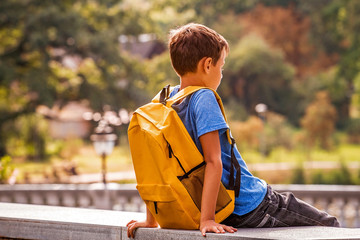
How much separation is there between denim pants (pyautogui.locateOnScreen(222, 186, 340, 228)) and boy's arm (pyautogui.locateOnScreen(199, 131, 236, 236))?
180 millimetres

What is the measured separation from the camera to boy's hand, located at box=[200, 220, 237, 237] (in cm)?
223

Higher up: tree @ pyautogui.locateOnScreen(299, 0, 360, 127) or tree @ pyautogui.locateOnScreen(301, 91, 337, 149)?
tree @ pyautogui.locateOnScreen(299, 0, 360, 127)

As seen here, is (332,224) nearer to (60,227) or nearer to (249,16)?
(60,227)

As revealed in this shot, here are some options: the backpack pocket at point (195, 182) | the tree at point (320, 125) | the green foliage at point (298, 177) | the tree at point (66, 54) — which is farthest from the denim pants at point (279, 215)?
the tree at point (320, 125)

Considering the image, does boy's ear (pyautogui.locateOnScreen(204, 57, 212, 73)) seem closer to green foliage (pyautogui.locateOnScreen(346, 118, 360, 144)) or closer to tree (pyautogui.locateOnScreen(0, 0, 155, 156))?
tree (pyautogui.locateOnScreen(0, 0, 155, 156))

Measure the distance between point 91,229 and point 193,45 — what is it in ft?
2.94

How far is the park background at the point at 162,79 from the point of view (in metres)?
22.7

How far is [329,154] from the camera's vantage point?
29.2m

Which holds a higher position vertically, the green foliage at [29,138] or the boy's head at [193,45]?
the boy's head at [193,45]

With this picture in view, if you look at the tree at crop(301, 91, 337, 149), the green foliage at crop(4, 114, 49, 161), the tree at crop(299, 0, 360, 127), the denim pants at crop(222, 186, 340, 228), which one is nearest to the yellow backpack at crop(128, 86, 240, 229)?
the denim pants at crop(222, 186, 340, 228)

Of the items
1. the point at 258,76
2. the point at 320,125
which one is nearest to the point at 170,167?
the point at 320,125

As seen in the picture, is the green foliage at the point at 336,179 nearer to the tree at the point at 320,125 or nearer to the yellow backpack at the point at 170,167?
the tree at the point at 320,125

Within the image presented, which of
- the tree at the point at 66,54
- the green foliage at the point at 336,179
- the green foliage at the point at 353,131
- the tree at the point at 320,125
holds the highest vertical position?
the tree at the point at 66,54

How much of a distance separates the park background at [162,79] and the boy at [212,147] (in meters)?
13.4
